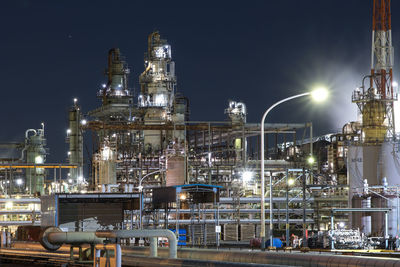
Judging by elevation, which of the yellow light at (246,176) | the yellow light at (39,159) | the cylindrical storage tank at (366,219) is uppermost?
the yellow light at (39,159)

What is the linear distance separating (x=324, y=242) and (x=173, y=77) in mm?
57013

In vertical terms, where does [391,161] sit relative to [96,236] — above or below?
above

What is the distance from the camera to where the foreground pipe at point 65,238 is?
26078 millimetres

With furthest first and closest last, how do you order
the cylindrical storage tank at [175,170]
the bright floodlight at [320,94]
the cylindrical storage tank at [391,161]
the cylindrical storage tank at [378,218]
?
the cylindrical storage tank at [175,170] → the cylindrical storage tank at [391,161] → the cylindrical storage tank at [378,218] → the bright floodlight at [320,94]

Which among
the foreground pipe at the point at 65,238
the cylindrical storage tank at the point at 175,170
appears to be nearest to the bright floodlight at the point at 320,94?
the foreground pipe at the point at 65,238

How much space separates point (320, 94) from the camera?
34594 mm

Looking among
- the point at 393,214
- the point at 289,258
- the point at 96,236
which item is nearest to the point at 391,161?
the point at 393,214

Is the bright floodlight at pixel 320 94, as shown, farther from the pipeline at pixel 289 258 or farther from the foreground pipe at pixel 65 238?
the foreground pipe at pixel 65 238

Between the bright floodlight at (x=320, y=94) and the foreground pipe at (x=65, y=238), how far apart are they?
555 inches

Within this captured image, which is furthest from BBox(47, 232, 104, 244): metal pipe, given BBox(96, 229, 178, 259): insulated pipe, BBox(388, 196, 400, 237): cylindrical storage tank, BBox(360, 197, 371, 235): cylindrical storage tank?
BBox(360, 197, 371, 235): cylindrical storage tank

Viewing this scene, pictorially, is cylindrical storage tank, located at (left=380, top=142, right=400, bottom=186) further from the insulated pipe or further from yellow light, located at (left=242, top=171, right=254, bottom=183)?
the insulated pipe

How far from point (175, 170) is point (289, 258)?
4907 cm

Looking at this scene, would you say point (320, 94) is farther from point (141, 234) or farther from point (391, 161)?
point (391, 161)

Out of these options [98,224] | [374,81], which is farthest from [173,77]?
[98,224]
